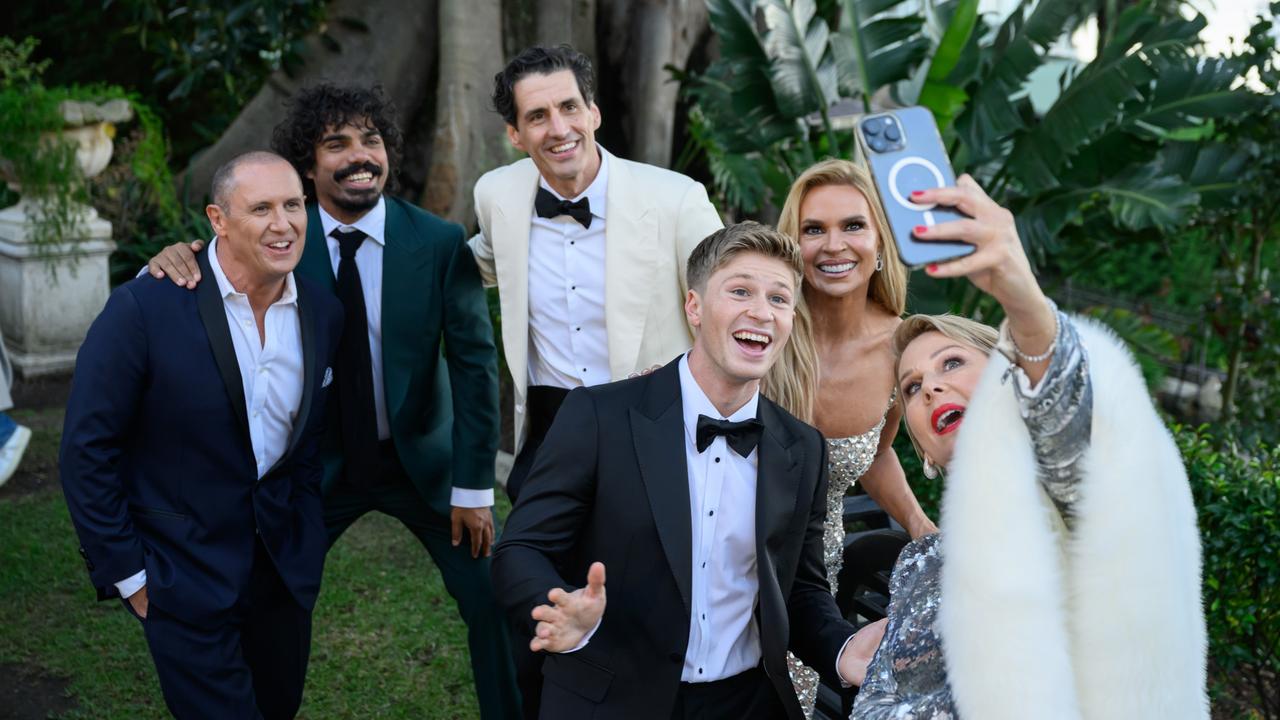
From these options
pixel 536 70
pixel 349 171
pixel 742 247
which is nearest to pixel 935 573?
pixel 742 247

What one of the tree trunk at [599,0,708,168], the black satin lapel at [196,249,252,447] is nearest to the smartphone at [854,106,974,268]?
the black satin lapel at [196,249,252,447]

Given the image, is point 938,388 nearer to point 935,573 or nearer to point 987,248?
point 935,573

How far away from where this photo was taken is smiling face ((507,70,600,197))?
4004 mm

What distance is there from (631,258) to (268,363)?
123 cm

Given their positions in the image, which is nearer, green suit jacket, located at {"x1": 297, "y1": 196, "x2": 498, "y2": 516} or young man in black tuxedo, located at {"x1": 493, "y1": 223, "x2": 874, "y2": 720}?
young man in black tuxedo, located at {"x1": 493, "y1": 223, "x2": 874, "y2": 720}

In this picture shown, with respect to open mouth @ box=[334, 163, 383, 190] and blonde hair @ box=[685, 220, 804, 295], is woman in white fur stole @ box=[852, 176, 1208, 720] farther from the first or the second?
open mouth @ box=[334, 163, 383, 190]

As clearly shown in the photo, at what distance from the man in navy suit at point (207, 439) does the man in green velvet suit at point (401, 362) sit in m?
0.45

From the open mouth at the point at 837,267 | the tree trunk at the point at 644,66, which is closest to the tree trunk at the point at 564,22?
the tree trunk at the point at 644,66

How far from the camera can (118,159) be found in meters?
10.9

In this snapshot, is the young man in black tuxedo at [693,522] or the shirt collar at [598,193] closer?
the young man in black tuxedo at [693,522]

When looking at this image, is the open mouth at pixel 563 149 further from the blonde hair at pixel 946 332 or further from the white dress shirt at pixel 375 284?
the blonde hair at pixel 946 332

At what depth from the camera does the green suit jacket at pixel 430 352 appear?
4.27 meters

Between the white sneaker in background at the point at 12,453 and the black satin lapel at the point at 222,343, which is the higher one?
the black satin lapel at the point at 222,343

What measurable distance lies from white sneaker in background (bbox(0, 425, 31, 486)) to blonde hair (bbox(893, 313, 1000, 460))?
5983 mm
